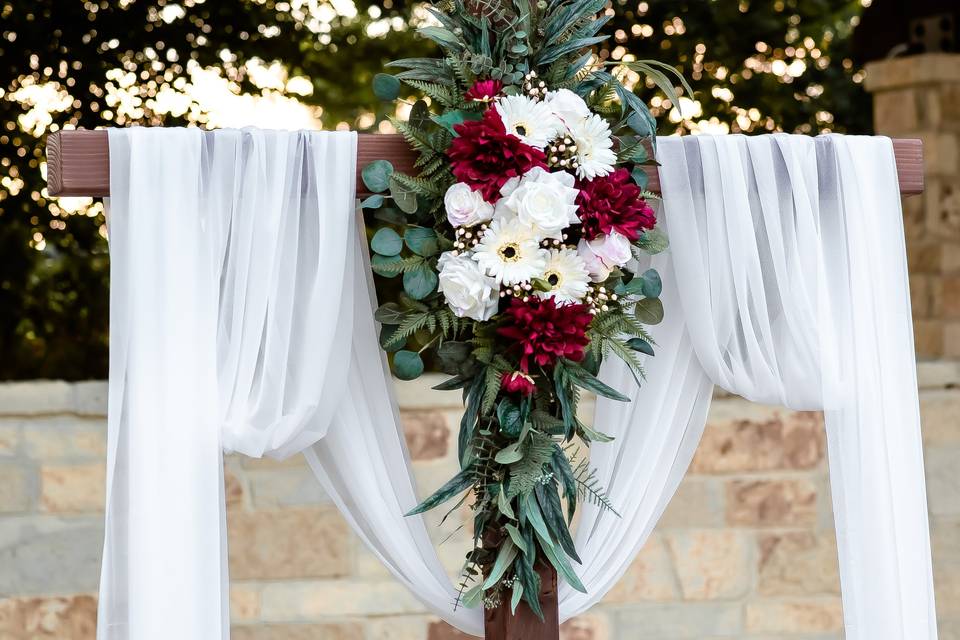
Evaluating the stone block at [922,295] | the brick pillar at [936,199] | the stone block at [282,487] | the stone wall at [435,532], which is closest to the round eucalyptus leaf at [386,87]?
the stone wall at [435,532]

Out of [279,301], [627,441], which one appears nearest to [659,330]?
[627,441]

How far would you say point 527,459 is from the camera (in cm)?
204

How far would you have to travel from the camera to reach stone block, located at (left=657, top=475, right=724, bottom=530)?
3.43 m

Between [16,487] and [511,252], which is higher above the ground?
[511,252]

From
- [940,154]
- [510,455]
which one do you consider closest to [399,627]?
[510,455]

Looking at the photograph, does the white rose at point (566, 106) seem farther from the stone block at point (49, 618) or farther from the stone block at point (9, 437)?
the stone block at point (49, 618)

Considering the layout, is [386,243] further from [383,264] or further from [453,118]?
[453,118]

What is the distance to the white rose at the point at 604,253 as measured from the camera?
201 centimetres

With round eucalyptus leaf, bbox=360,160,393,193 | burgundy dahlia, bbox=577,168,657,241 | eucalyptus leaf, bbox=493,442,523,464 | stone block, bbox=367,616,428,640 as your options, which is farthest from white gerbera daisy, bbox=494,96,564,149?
stone block, bbox=367,616,428,640

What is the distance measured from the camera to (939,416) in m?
3.53

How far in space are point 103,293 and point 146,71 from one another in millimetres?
984

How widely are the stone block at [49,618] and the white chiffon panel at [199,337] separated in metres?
1.33

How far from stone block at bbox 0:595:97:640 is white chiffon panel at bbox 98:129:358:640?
1.33 meters

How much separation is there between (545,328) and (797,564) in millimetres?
1875
